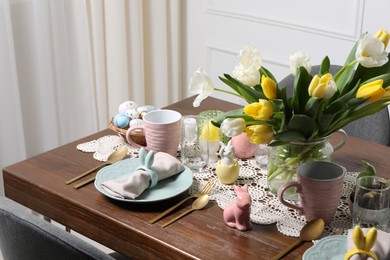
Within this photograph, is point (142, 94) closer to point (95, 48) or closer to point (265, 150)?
point (95, 48)

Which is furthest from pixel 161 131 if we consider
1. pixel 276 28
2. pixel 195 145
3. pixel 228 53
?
pixel 228 53

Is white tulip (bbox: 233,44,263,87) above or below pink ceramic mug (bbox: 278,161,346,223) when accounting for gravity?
above

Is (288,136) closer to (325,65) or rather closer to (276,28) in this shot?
(325,65)

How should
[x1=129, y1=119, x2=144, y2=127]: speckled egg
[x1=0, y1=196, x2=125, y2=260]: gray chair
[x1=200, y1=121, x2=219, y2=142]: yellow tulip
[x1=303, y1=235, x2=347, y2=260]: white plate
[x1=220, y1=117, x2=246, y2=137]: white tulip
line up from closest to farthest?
[x1=0, y1=196, x2=125, y2=260]: gray chair → [x1=303, y1=235, x2=347, y2=260]: white plate → [x1=220, y1=117, x2=246, y2=137]: white tulip → [x1=200, y1=121, x2=219, y2=142]: yellow tulip → [x1=129, y1=119, x2=144, y2=127]: speckled egg

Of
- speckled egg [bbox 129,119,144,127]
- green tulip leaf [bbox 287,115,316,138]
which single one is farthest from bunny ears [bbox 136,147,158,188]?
green tulip leaf [bbox 287,115,316,138]

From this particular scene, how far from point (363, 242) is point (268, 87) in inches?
14.8

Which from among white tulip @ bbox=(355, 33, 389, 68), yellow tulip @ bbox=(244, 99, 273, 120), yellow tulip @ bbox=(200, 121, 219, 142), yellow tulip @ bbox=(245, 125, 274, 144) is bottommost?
yellow tulip @ bbox=(200, 121, 219, 142)

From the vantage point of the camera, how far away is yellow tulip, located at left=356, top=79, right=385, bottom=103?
139cm

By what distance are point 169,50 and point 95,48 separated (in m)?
0.47

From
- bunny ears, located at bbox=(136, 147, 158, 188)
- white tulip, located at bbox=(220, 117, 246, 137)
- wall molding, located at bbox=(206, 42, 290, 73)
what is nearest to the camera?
white tulip, located at bbox=(220, 117, 246, 137)

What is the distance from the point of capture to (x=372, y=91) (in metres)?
1.40

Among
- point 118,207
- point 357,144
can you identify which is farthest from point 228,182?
point 357,144

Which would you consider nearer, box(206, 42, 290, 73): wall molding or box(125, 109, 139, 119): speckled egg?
box(125, 109, 139, 119): speckled egg

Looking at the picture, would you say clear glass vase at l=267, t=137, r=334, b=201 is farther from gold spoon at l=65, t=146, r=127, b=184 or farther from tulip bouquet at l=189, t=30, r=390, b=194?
gold spoon at l=65, t=146, r=127, b=184
